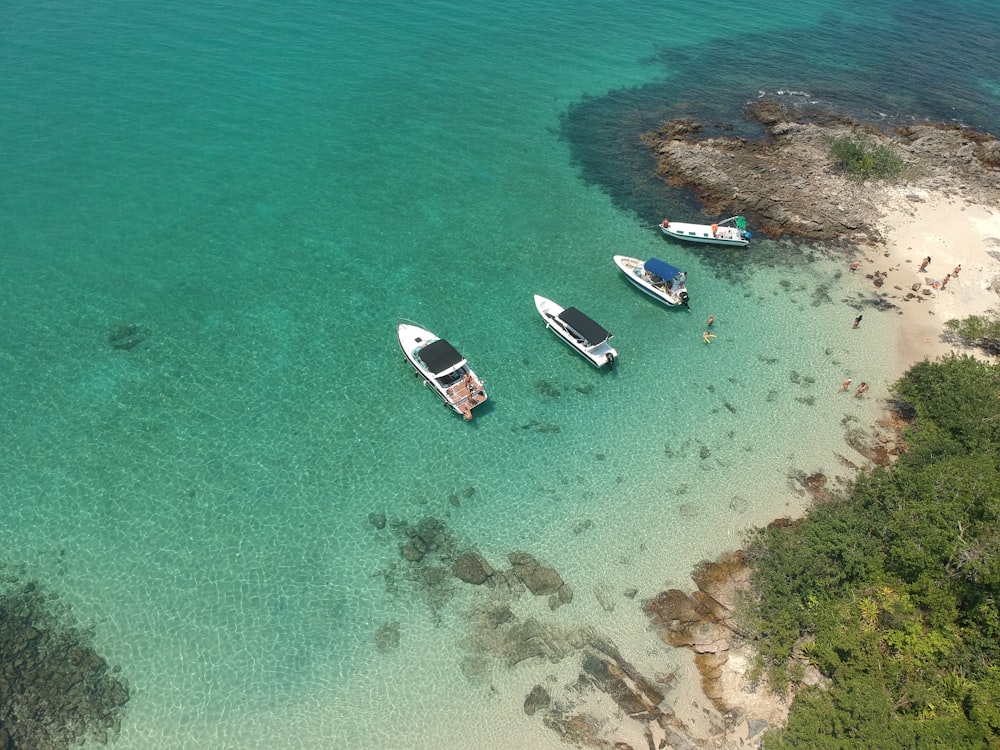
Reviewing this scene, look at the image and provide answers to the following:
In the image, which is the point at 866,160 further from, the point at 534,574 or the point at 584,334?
the point at 534,574

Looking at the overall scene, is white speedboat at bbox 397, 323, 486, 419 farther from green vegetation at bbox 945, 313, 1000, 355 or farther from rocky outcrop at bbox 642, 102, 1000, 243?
green vegetation at bbox 945, 313, 1000, 355

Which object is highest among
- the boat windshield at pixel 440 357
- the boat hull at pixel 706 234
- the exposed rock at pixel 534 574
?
the boat hull at pixel 706 234

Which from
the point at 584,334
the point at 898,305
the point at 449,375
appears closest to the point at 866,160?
the point at 898,305

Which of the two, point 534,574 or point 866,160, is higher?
point 866,160

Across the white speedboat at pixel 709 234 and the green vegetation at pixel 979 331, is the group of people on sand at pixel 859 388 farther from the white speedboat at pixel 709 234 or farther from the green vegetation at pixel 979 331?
the white speedboat at pixel 709 234

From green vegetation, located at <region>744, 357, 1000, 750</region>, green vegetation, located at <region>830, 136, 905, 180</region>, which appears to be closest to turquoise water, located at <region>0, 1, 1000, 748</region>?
green vegetation, located at <region>744, 357, 1000, 750</region>

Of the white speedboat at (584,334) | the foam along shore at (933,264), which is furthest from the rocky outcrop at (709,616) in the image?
the foam along shore at (933,264)

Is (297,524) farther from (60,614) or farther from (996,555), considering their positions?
(996,555)
